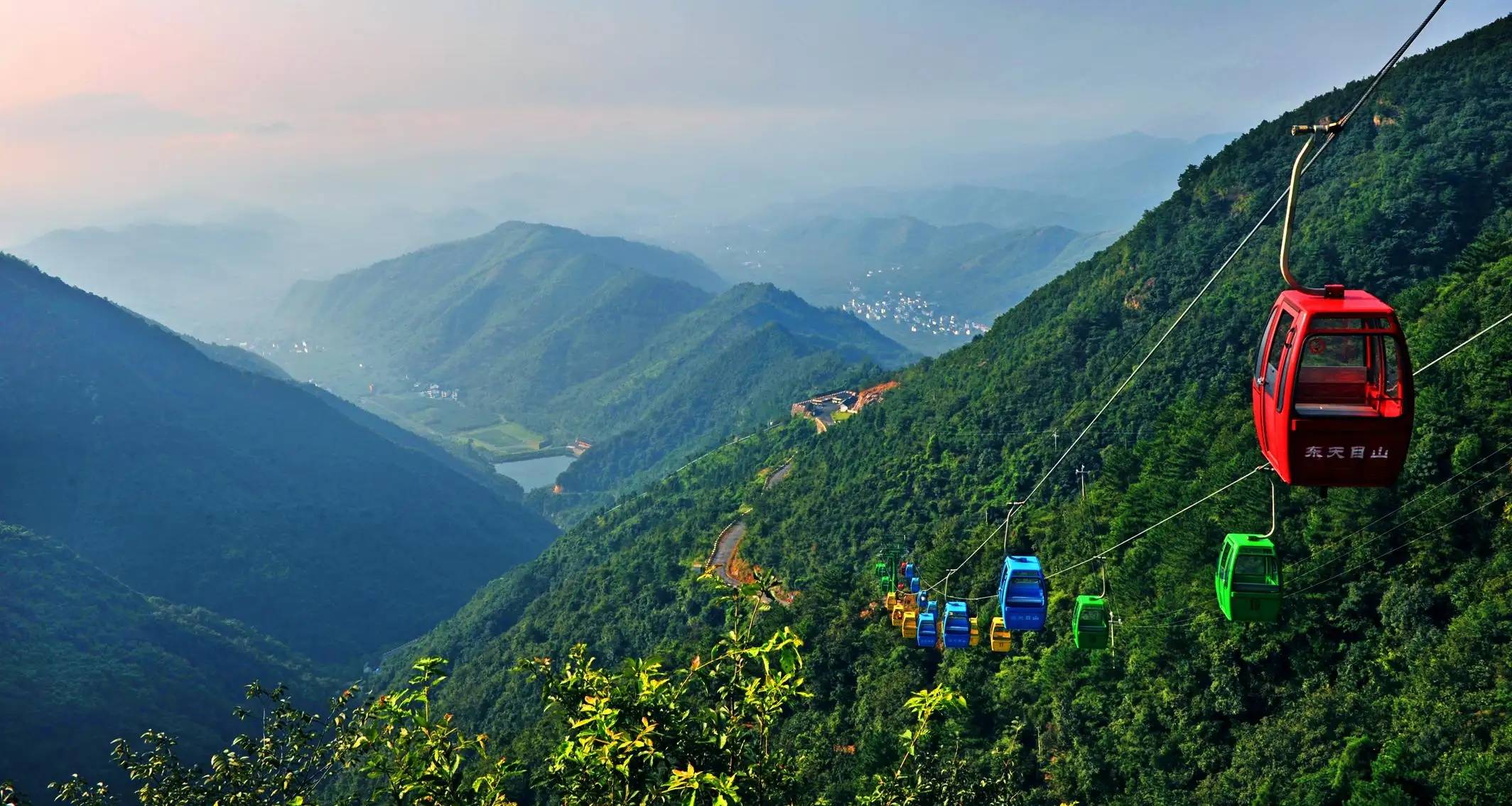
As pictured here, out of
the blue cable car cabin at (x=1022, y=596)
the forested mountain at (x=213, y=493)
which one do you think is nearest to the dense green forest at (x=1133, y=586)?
the blue cable car cabin at (x=1022, y=596)

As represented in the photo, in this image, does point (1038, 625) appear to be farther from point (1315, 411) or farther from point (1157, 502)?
point (1157, 502)

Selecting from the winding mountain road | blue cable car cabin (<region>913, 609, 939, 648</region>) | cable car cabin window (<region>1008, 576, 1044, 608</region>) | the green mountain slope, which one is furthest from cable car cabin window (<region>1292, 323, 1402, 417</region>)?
the green mountain slope

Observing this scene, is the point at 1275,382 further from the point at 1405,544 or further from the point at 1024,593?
the point at 1405,544

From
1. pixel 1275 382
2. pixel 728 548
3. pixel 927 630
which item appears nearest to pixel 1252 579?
pixel 1275 382

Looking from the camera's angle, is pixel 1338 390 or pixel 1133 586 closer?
pixel 1338 390

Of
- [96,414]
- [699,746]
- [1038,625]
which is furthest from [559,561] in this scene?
[699,746]

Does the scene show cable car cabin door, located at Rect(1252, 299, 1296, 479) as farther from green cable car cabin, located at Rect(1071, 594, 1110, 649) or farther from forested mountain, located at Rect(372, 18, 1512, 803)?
green cable car cabin, located at Rect(1071, 594, 1110, 649)

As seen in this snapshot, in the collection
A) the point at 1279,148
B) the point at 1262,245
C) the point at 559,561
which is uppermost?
the point at 1279,148
